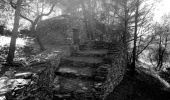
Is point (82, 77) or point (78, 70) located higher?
point (78, 70)

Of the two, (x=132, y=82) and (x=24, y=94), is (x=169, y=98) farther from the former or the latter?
(x=24, y=94)

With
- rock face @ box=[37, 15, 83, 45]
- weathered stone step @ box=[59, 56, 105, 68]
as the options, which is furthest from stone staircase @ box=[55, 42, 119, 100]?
rock face @ box=[37, 15, 83, 45]

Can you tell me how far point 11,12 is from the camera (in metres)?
11.7

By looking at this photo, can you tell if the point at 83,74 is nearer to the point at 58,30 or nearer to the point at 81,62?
the point at 81,62

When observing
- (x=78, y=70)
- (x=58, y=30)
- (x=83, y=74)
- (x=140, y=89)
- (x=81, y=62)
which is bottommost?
(x=140, y=89)

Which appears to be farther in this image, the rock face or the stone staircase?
the rock face

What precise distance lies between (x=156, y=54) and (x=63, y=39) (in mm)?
19286

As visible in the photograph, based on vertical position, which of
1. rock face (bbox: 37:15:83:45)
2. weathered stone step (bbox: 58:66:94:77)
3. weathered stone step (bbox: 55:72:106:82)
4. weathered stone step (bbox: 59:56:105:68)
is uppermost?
rock face (bbox: 37:15:83:45)

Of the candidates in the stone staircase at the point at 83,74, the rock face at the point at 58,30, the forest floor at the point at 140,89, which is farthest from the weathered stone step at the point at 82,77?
the rock face at the point at 58,30

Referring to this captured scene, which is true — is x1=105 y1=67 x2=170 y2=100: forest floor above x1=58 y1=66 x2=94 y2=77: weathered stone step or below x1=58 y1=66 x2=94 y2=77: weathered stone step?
below

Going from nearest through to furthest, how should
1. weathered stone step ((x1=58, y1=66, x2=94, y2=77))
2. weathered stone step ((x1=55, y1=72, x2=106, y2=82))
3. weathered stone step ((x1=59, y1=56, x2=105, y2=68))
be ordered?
weathered stone step ((x1=55, y1=72, x2=106, y2=82))
weathered stone step ((x1=58, y1=66, x2=94, y2=77))
weathered stone step ((x1=59, y1=56, x2=105, y2=68))

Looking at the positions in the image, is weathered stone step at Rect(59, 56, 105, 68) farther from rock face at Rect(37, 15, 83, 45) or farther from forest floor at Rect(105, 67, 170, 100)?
rock face at Rect(37, 15, 83, 45)

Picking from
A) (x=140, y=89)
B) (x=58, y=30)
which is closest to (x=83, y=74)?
(x=140, y=89)

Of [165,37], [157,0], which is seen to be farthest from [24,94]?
[165,37]
